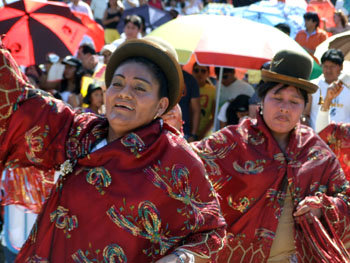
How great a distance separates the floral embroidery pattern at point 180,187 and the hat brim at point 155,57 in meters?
0.37

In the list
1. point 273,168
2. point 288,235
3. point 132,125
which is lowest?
point 288,235

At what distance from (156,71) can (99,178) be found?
1.69 feet

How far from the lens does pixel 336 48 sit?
6656 mm

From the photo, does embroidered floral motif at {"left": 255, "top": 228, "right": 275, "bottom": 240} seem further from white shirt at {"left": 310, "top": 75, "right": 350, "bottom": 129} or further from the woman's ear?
white shirt at {"left": 310, "top": 75, "right": 350, "bottom": 129}

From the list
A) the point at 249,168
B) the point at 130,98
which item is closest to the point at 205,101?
the point at 249,168

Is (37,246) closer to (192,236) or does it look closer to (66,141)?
(66,141)

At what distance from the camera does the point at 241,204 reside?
12.1 feet

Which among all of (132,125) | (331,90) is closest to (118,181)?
(132,125)

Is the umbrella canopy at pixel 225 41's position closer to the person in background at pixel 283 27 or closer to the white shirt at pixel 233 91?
the white shirt at pixel 233 91

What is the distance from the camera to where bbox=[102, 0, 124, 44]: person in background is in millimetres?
10656

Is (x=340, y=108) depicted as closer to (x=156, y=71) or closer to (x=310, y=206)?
(x=310, y=206)


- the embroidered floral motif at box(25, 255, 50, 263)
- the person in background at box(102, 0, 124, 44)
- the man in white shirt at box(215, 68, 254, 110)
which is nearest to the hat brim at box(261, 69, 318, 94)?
the embroidered floral motif at box(25, 255, 50, 263)

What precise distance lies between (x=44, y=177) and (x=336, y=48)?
4553 mm

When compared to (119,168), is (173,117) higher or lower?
lower
